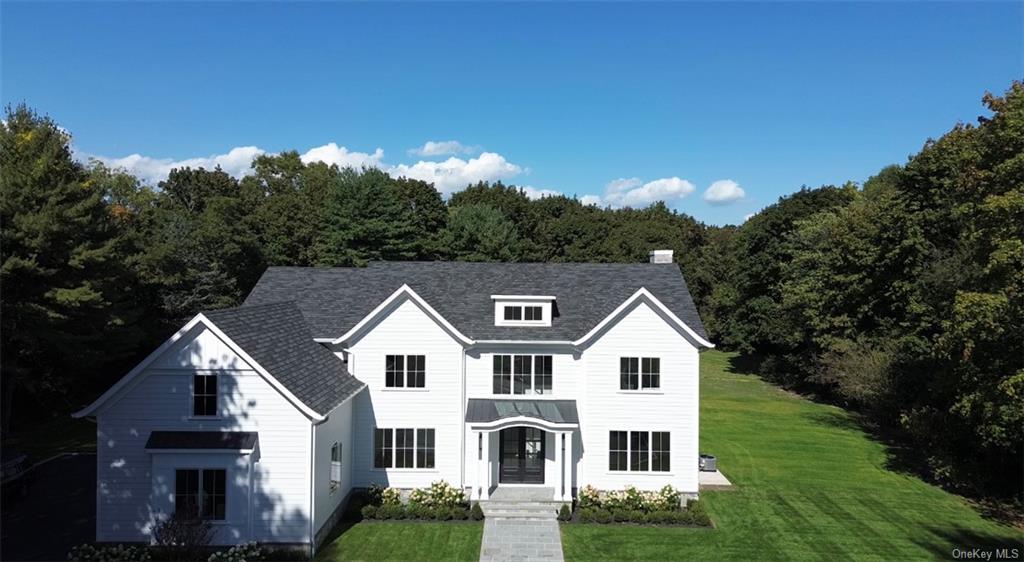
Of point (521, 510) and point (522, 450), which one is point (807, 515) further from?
point (522, 450)

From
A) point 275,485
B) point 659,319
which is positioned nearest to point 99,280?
point 275,485

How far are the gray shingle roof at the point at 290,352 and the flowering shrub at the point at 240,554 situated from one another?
170 inches

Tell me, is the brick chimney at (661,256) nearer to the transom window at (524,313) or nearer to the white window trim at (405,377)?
the transom window at (524,313)

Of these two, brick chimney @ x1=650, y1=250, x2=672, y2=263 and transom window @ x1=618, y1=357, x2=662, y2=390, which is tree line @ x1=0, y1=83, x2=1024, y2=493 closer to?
transom window @ x1=618, y1=357, x2=662, y2=390

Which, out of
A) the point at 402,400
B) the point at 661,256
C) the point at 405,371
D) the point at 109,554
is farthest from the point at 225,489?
the point at 661,256

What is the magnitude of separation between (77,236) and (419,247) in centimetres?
3760

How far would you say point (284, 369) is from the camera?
2005 cm

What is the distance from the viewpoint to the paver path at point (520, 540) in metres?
18.9

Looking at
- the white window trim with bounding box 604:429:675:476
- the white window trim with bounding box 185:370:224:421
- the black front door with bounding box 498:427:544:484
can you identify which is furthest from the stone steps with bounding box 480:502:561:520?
the white window trim with bounding box 185:370:224:421

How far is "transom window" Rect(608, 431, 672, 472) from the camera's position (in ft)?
79.4

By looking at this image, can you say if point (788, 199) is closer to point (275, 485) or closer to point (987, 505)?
point (987, 505)

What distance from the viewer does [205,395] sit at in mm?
19000

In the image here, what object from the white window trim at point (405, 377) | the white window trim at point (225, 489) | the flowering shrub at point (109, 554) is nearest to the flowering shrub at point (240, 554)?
the white window trim at point (225, 489)

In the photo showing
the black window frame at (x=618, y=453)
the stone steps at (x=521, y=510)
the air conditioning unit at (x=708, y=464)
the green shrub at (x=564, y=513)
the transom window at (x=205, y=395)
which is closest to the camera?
the transom window at (x=205, y=395)
